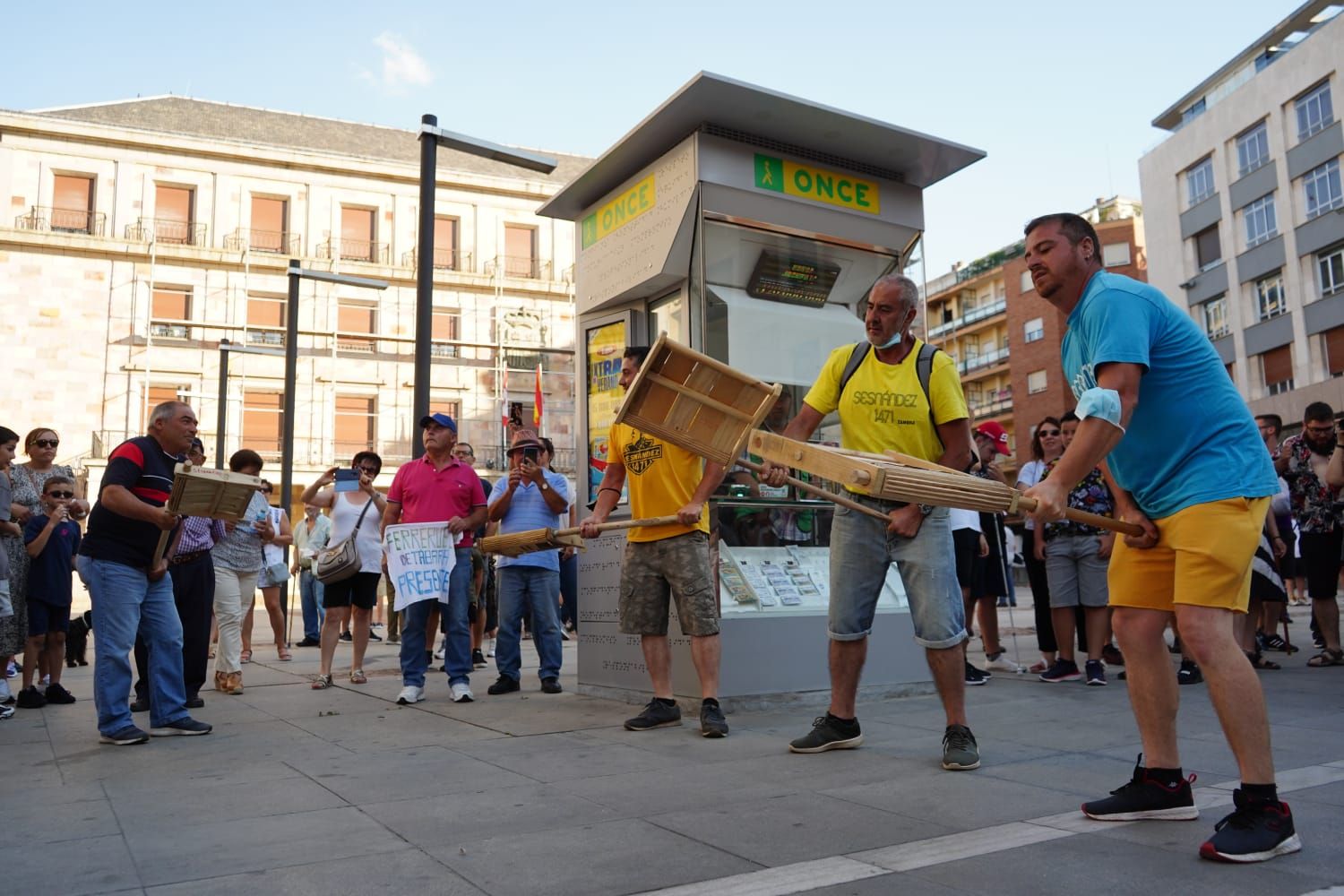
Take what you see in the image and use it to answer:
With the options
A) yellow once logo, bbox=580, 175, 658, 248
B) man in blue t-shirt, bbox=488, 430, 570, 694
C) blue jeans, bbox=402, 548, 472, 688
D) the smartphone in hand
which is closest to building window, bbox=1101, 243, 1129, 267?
yellow once logo, bbox=580, 175, 658, 248

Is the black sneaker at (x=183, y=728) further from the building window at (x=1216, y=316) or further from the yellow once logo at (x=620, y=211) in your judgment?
the building window at (x=1216, y=316)

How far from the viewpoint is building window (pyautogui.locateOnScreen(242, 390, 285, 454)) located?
37.6m

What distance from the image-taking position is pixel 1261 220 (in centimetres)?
4056

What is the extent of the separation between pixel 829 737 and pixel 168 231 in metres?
39.3

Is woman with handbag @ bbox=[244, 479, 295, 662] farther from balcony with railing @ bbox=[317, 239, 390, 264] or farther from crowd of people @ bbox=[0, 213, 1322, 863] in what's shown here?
balcony with railing @ bbox=[317, 239, 390, 264]

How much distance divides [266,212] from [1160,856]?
4129 centimetres

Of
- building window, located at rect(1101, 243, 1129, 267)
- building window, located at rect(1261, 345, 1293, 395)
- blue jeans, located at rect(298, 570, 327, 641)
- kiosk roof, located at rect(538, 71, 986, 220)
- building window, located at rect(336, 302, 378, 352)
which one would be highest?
building window, located at rect(1101, 243, 1129, 267)

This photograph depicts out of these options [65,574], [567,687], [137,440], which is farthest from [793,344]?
[65,574]

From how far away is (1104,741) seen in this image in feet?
17.2

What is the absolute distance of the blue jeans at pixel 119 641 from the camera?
5824 mm

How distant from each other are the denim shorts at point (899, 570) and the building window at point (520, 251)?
38.8 m

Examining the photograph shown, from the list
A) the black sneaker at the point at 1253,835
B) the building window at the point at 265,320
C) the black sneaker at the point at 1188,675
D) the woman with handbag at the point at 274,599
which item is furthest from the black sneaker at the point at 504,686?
the building window at the point at 265,320

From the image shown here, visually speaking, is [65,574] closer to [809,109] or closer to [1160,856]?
[809,109]

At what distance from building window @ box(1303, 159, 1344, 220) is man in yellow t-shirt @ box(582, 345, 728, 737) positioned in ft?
129
